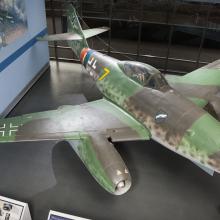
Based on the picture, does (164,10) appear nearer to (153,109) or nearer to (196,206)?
(153,109)

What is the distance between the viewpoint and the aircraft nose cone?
5.13 m

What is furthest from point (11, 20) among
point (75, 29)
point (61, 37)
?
point (75, 29)

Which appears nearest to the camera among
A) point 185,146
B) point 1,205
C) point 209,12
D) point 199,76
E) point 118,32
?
point 1,205

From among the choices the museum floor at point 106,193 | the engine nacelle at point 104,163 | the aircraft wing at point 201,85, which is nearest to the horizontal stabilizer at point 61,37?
the aircraft wing at point 201,85

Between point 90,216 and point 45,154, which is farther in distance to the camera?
point 45,154

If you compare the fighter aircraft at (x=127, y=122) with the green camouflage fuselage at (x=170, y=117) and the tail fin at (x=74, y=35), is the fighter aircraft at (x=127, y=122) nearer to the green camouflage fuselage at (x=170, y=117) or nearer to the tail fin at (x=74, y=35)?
the green camouflage fuselage at (x=170, y=117)

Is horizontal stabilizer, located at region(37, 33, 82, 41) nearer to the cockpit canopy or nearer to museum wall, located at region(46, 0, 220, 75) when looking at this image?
museum wall, located at region(46, 0, 220, 75)

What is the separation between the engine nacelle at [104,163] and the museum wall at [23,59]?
3.69 meters

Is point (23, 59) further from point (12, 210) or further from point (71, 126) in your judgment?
point (12, 210)

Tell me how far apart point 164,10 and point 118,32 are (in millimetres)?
3545

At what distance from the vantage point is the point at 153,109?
6.13 metres

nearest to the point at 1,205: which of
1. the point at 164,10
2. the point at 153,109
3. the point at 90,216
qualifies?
the point at 90,216

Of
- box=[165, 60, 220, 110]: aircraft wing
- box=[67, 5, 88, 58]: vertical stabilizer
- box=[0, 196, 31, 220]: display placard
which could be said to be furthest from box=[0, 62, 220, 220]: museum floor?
box=[67, 5, 88, 58]: vertical stabilizer

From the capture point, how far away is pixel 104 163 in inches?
206
